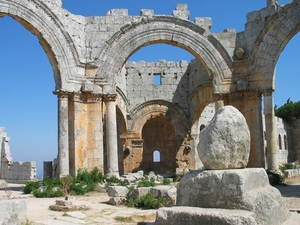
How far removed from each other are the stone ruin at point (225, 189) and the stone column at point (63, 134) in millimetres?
7950

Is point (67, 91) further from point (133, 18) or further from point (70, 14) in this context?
point (133, 18)

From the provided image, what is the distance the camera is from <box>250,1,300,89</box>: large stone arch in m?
13.3

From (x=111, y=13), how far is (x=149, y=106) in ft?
25.9

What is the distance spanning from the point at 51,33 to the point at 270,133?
8.30 m

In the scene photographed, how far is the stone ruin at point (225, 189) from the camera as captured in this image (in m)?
4.86

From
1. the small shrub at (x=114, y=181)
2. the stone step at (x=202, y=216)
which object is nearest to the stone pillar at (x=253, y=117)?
the small shrub at (x=114, y=181)

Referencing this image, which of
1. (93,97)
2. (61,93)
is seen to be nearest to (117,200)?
(61,93)

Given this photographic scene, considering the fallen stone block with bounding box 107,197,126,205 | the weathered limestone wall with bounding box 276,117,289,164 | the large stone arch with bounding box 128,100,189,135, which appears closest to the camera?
the fallen stone block with bounding box 107,197,126,205

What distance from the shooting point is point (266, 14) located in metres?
13.9

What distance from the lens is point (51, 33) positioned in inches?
513

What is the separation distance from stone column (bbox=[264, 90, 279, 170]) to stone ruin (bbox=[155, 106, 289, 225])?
27.8ft

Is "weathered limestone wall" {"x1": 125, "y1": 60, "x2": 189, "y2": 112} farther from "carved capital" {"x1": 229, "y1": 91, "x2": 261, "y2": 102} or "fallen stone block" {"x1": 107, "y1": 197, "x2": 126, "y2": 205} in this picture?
"fallen stone block" {"x1": 107, "y1": 197, "x2": 126, "y2": 205}

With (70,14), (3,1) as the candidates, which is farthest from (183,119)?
(3,1)

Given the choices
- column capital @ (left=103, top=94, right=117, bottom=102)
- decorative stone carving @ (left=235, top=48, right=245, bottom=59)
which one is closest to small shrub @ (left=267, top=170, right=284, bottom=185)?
decorative stone carving @ (left=235, top=48, right=245, bottom=59)
